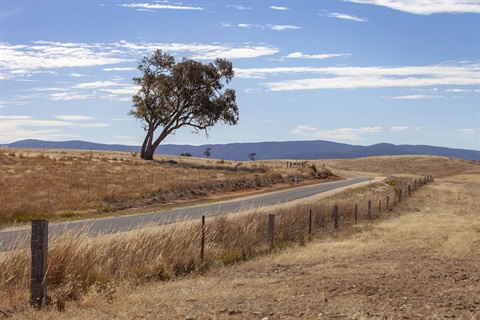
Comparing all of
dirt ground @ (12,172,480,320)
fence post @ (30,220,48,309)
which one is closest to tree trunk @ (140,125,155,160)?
dirt ground @ (12,172,480,320)

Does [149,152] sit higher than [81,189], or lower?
higher

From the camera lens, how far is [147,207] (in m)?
35.4

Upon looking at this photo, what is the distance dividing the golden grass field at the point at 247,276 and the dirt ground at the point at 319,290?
0.07 feet

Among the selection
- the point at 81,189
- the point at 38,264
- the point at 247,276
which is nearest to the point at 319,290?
the point at 247,276

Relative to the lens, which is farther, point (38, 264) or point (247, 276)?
point (247, 276)

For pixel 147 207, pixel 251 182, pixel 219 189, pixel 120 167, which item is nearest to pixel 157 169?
pixel 120 167

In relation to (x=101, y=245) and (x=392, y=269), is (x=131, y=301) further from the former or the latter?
(x=392, y=269)

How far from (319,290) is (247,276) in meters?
2.56

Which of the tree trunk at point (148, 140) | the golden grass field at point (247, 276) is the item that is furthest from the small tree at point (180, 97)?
the golden grass field at point (247, 276)

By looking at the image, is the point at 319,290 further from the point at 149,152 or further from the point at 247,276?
the point at 149,152

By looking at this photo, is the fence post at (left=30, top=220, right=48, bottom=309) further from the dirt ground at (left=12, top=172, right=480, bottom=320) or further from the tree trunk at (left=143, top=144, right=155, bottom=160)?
the tree trunk at (left=143, top=144, right=155, bottom=160)

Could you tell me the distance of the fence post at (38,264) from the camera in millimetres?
9547

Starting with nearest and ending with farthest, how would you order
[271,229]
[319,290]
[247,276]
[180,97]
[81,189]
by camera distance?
[319,290], [247,276], [271,229], [81,189], [180,97]

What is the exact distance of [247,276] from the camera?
1341 cm
